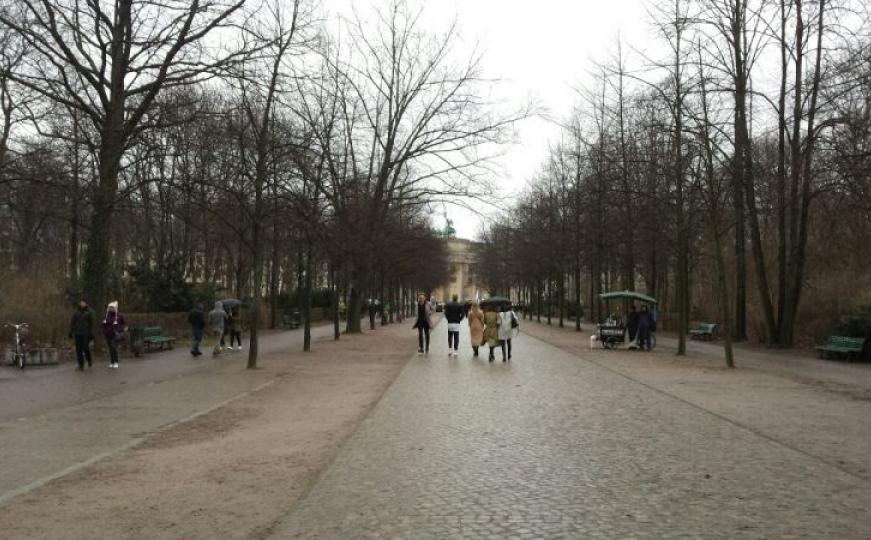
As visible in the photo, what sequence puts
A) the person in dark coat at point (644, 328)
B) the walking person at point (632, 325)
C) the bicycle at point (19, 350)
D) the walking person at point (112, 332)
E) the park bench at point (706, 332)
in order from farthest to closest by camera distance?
the park bench at point (706, 332) < the walking person at point (632, 325) < the person in dark coat at point (644, 328) < the walking person at point (112, 332) < the bicycle at point (19, 350)

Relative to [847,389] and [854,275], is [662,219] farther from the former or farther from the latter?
[847,389]

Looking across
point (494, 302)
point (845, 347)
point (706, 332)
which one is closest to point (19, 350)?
point (845, 347)

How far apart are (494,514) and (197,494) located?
8.75 ft

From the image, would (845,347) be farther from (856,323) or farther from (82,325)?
(82,325)

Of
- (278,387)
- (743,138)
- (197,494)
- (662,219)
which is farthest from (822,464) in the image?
(662,219)

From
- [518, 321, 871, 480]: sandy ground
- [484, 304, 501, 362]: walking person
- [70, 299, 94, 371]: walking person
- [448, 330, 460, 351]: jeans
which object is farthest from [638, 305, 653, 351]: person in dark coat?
[70, 299, 94, 371]: walking person

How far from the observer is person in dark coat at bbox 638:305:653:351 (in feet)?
94.8

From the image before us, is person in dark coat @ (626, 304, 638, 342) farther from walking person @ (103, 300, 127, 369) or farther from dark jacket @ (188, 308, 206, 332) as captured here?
walking person @ (103, 300, 127, 369)

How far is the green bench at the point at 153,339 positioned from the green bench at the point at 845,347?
20.5 m

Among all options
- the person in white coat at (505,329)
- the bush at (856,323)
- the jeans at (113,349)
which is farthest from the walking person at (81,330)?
the bush at (856,323)

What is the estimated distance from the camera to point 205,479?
25.8ft

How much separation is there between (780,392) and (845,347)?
9.25m

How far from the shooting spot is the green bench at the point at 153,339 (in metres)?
25.6

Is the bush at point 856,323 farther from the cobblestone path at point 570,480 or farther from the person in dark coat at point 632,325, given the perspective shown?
the cobblestone path at point 570,480
